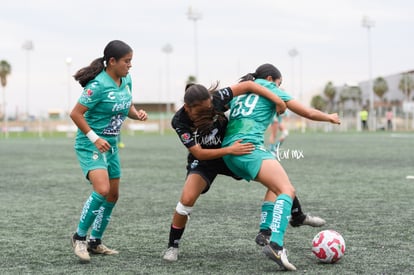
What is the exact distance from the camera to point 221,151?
547cm

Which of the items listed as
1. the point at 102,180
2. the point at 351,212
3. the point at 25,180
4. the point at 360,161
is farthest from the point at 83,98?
the point at 360,161

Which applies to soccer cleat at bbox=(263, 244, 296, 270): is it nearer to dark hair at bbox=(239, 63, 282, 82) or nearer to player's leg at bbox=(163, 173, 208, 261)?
player's leg at bbox=(163, 173, 208, 261)

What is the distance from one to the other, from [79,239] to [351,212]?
402cm

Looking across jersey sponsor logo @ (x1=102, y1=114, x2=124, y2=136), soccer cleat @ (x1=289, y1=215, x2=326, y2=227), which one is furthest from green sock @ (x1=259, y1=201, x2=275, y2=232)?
jersey sponsor logo @ (x1=102, y1=114, x2=124, y2=136)

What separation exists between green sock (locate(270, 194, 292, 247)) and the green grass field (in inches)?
12.7

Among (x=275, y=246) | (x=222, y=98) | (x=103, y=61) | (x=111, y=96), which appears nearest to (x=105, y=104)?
(x=111, y=96)

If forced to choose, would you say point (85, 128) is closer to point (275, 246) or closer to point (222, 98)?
point (222, 98)

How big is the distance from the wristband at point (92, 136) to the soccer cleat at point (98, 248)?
1061mm

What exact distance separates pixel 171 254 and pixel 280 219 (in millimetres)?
1135

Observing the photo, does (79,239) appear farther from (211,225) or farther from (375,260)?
(375,260)

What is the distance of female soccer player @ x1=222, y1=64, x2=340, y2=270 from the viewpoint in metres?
5.25

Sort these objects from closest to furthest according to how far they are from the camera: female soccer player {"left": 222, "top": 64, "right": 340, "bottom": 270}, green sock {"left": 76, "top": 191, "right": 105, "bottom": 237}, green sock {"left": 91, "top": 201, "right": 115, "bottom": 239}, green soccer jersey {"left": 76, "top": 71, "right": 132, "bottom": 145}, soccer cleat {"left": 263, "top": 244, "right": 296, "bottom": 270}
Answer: soccer cleat {"left": 263, "top": 244, "right": 296, "bottom": 270}, female soccer player {"left": 222, "top": 64, "right": 340, "bottom": 270}, green soccer jersey {"left": 76, "top": 71, "right": 132, "bottom": 145}, green sock {"left": 76, "top": 191, "right": 105, "bottom": 237}, green sock {"left": 91, "top": 201, "right": 115, "bottom": 239}

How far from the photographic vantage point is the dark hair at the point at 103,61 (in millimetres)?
5848

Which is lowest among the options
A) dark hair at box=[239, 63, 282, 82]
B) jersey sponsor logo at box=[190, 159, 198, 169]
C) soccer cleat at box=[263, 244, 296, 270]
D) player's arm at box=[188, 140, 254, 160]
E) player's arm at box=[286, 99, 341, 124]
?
soccer cleat at box=[263, 244, 296, 270]
